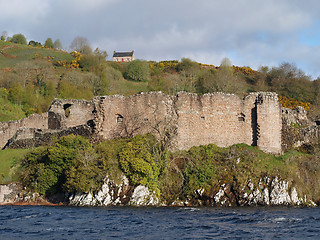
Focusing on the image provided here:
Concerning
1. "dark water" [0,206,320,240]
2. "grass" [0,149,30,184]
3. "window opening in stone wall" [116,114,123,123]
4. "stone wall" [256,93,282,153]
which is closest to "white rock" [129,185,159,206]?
"dark water" [0,206,320,240]

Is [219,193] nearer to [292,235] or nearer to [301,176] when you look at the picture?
[301,176]

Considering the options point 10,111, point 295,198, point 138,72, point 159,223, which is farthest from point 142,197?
point 138,72

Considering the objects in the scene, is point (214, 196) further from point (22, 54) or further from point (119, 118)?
point (22, 54)

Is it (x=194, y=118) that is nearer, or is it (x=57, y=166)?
(x=57, y=166)

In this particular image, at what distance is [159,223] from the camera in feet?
63.6

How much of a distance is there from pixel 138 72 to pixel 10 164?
4763cm

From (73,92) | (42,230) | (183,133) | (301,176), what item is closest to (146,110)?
(183,133)

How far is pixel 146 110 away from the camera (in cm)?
2988

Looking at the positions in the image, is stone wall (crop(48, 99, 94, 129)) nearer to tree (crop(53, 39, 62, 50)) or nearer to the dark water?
the dark water

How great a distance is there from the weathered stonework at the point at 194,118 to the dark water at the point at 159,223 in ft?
22.7

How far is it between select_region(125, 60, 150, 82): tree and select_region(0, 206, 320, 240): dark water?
174 feet

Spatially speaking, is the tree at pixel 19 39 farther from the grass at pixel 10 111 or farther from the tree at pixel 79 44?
the grass at pixel 10 111

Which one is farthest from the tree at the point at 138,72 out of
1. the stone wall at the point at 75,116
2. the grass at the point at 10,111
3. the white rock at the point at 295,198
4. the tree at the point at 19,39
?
the white rock at the point at 295,198

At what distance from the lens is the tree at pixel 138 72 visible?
2995 inches
